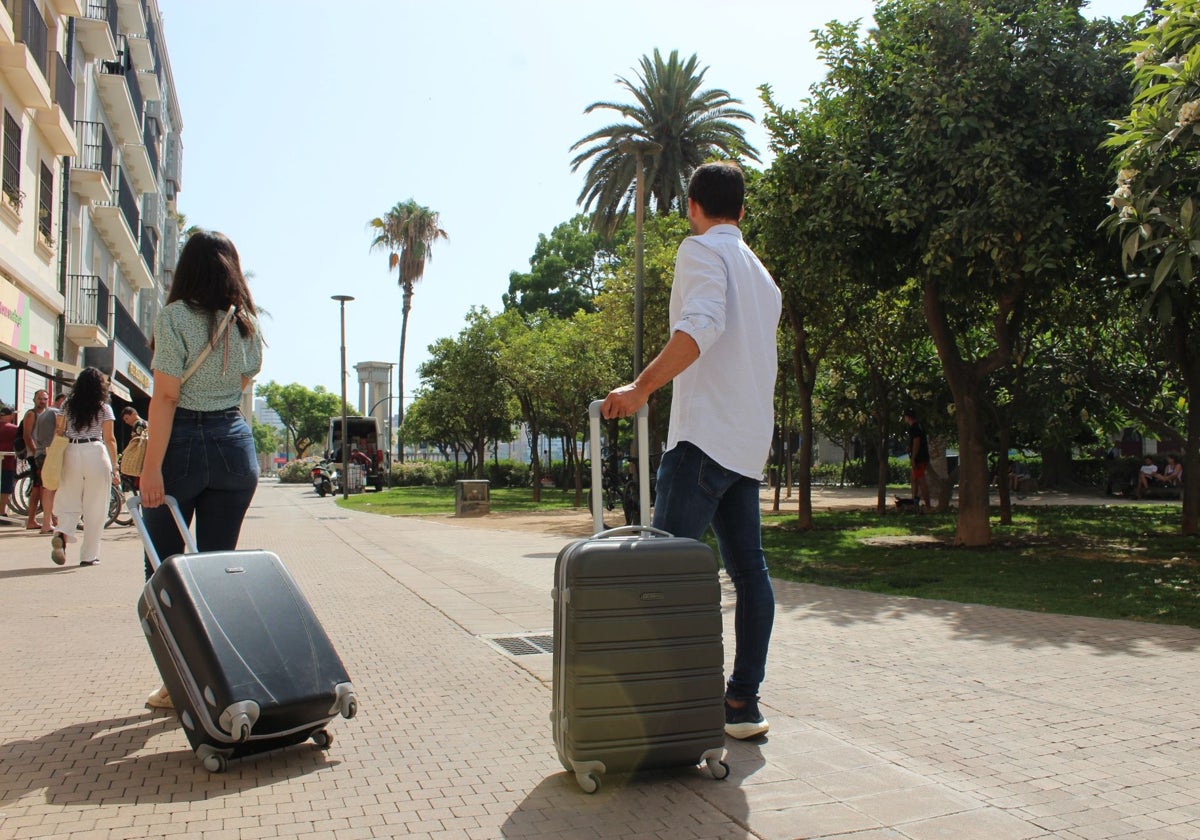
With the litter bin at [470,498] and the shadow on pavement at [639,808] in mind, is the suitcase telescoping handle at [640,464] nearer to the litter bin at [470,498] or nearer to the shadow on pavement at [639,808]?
the shadow on pavement at [639,808]

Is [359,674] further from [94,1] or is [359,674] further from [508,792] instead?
[94,1]

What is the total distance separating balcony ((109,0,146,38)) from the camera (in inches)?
1215

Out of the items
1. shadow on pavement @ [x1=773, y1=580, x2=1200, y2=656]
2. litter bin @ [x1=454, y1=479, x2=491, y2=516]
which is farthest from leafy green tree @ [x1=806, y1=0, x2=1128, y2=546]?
litter bin @ [x1=454, y1=479, x2=491, y2=516]

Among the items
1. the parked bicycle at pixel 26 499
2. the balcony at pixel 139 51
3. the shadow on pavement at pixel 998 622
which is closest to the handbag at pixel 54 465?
the parked bicycle at pixel 26 499

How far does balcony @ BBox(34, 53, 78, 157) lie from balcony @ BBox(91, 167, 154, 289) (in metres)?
4.43

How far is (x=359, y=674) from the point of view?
470 cm

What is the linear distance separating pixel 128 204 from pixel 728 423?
30832mm

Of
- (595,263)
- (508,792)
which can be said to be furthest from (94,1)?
(595,263)

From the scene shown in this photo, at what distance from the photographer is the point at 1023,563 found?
10.3 m

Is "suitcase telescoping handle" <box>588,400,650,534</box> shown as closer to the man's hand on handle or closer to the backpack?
the man's hand on handle

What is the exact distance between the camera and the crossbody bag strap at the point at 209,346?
383 centimetres

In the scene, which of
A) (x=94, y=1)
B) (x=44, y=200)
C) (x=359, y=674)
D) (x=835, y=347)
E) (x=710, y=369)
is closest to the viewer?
(x=710, y=369)

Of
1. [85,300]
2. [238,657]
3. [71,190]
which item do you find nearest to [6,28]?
[71,190]

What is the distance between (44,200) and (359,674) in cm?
1900
